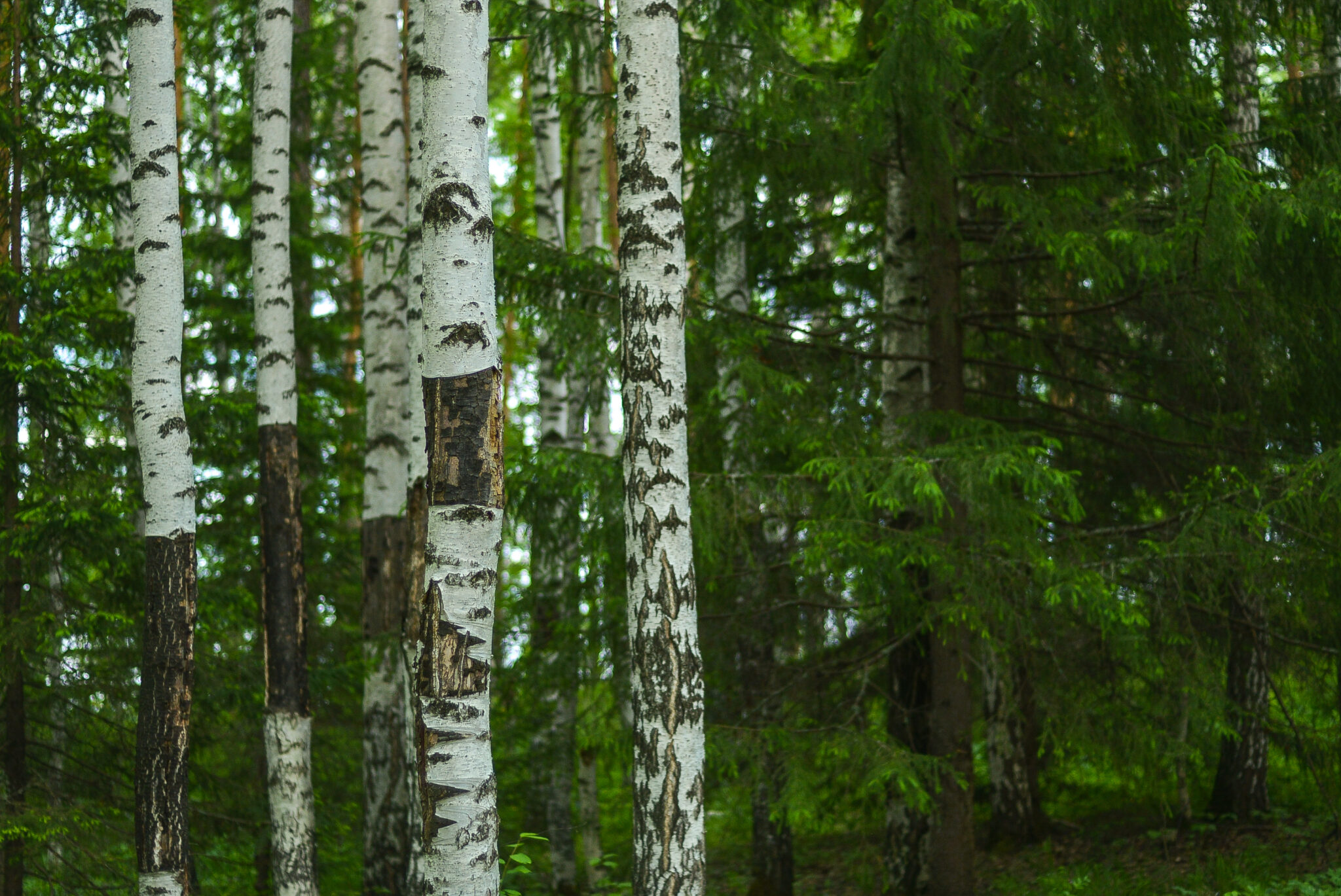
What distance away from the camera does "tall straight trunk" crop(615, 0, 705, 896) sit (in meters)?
4.81

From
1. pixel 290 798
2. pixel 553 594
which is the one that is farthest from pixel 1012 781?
pixel 290 798

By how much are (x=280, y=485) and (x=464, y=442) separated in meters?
4.51

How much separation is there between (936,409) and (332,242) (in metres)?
7.16

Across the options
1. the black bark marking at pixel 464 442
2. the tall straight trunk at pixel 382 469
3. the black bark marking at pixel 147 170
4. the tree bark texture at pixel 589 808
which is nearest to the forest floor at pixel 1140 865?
the tree bark texture at pixel 589 808

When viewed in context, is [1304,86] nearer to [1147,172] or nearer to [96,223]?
[1147,172]

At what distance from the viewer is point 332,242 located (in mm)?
11594

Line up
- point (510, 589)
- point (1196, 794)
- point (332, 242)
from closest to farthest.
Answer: point (1196, 794)
point (332, 242)
point (510, 589)

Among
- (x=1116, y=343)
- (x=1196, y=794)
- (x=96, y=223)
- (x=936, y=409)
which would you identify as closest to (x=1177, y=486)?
(x=1116, y=343)

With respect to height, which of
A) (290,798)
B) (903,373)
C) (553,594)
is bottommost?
(290,798)

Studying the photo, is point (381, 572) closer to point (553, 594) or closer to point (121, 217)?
point (553, 594)

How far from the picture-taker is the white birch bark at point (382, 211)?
909 centimetres

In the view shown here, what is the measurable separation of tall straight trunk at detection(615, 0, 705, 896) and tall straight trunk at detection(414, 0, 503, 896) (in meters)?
1.05

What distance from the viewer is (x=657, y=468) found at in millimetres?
5031

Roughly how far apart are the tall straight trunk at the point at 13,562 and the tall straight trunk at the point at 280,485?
1.55 meters
